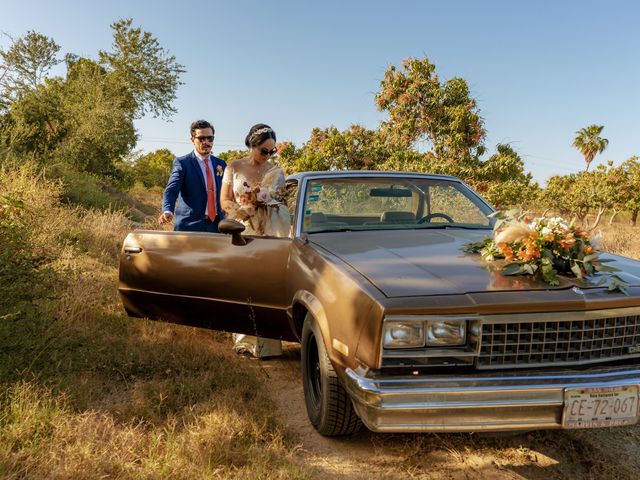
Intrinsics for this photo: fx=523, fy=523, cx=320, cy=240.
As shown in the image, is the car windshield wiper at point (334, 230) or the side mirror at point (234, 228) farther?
the car windshield wiper at point (334, 230)

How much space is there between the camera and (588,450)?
2.86 m

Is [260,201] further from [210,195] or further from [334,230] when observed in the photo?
[210,195]

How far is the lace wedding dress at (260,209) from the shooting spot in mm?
3836

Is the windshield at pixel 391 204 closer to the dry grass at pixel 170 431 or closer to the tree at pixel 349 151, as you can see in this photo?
the dry grass at pixel 170 431

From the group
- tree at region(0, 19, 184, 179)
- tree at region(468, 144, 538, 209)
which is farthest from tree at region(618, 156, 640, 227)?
tree at region(0, 19, 184, 179)

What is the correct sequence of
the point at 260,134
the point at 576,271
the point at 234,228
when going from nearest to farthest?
the point at 576,271
the point at 234,228
the point at 260,134

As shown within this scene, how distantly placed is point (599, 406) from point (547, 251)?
74 centimetres

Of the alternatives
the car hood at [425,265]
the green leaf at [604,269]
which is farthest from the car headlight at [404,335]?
the green leaf at [604,269]

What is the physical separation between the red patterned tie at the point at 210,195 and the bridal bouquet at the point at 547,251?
2687 mm

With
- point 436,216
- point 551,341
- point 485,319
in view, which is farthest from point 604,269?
point 436,216

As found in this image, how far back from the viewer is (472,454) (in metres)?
2.78

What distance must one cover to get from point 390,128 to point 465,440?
13625 millimetres

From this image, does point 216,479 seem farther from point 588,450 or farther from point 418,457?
point 588,450

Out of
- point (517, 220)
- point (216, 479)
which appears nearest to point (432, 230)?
point (517, 220)
